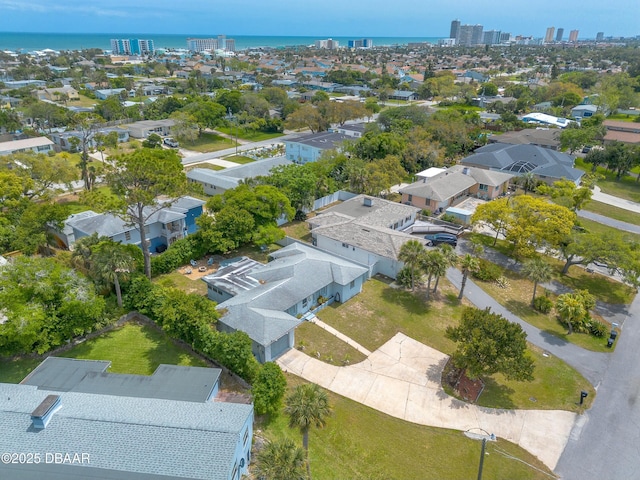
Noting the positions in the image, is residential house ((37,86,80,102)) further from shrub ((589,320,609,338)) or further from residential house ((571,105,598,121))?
residential house ((571,105,598,121))

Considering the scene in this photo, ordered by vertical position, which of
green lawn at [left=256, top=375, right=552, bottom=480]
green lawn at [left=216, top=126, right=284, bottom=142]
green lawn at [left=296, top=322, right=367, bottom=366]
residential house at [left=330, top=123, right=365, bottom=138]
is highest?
residential house at [left=330, top=123, right=365, bottom=138]

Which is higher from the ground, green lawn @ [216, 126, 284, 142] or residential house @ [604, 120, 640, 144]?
residential house @ [604, 120, 640, 144]

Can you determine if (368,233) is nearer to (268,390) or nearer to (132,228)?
(268,390)

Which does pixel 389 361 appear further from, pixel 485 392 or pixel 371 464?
pixel 371 464

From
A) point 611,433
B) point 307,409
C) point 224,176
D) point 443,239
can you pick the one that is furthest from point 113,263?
point 611,433

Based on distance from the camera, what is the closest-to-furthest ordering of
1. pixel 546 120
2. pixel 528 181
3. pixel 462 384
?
pixel 462 384, pixel 528 181, pixel 546 120

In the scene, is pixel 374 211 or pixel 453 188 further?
pixel 453 188

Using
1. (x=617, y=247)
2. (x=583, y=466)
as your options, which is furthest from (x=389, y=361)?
(x=617, y=247)

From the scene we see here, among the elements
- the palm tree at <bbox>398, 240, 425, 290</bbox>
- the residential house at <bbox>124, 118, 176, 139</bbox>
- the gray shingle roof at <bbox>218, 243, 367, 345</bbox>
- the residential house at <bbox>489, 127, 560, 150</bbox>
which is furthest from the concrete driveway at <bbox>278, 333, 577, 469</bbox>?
the residential house at <bbox>124, 118, 176, 139</bbox>
